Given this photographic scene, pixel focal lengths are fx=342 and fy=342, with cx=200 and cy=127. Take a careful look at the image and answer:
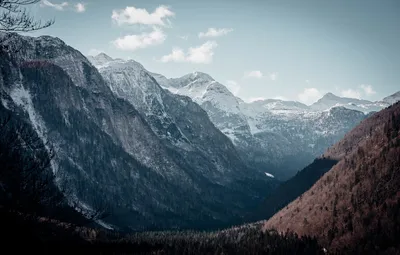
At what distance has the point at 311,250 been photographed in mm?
193500

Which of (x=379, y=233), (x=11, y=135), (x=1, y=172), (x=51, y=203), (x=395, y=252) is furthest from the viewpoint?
(x=379, y=233)

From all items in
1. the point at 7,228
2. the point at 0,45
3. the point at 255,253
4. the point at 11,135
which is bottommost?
the point at 255,253

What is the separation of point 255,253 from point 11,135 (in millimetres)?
193493

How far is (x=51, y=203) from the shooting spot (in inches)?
764

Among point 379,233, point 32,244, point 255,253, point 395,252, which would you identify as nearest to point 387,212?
point 379,233

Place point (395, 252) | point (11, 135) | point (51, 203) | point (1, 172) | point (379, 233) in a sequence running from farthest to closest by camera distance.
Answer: point (379, 233) → point (395, 252) → point (51, 203) → point (11, 135) → point (1, 172)

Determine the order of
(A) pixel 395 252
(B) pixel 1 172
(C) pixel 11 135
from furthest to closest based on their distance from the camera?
(A) pixel 395 252 < (C) pixel 11 135 < (B) pixel 1 172

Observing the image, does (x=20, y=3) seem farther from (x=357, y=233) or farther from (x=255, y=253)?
(x=357, y=233)

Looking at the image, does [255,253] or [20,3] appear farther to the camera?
[255,253]

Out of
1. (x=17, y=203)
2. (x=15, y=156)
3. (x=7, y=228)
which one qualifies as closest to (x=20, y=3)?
(x=15, y=156)

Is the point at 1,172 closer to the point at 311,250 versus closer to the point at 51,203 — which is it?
the point at 51,203

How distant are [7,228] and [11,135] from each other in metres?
4.74

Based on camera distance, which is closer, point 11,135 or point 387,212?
point 11,135

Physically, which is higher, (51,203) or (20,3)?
(20,3)
